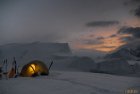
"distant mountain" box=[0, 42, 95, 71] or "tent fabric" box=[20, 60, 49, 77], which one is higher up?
"distant mountain" box=[0, 42, 95, 71]

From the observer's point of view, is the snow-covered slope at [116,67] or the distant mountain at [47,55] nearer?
the snow-covered slope at [116,67]

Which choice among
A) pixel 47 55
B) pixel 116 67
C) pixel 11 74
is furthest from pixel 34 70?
pixel 47 55

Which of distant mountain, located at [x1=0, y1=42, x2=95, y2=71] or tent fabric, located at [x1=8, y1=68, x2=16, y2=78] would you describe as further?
distant mountain, located at [x1=0, y1=42, x2=95, y2=71]

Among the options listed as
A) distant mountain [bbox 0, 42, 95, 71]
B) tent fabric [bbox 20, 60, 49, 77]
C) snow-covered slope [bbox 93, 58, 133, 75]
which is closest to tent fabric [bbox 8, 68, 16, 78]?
tent fabric [bbox 20, 60, 49, 77]

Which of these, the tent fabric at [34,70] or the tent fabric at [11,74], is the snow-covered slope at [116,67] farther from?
the tent fabric at [11,74]

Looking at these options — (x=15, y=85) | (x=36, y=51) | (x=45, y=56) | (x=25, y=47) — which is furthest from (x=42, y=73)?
(x=25, y=47)

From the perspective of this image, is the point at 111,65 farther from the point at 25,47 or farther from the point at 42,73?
the point at 25,47

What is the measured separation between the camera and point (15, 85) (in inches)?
635

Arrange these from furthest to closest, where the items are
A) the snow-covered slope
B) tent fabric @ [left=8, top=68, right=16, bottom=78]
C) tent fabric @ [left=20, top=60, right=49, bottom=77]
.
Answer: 1. the snow-covered slope
2. tent fabric @ [left=20, top=60, right=49, bottom=77]
3. tent fabric @ [left=8, top=68, right=16, bottom=78]

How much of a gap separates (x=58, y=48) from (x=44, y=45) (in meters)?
3.73

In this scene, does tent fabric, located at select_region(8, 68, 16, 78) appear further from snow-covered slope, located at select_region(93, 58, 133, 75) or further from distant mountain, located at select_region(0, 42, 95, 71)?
snow-covered slope, located at select_region(93, 58, 133, 75)

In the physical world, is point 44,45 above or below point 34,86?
above

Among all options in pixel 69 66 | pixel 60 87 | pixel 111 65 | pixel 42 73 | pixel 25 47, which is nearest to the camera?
pixel 60 87

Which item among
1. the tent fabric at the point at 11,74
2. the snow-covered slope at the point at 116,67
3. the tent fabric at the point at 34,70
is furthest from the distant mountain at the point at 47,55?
the tent fabric at the point at 11,74
